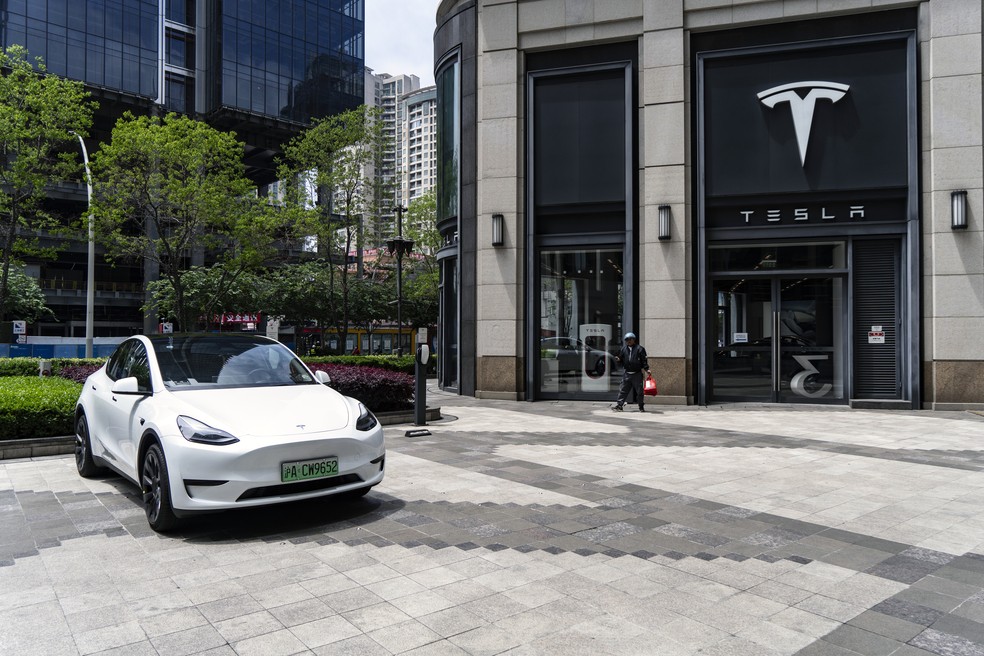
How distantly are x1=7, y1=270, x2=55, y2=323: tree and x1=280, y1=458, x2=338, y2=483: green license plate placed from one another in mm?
40182

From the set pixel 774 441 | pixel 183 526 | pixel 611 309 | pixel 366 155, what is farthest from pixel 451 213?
pixel 183 526

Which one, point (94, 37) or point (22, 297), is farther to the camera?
point (94, 37)

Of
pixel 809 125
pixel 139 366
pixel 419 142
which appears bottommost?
pixel 139 366

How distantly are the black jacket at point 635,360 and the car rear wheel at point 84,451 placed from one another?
9695 millimetres

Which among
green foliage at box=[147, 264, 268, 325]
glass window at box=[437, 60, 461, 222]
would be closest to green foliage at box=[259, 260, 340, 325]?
green foliage at box=[147, 264, 268, 325]

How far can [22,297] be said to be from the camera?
4081 centimetres

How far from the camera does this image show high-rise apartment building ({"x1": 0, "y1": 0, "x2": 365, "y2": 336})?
50.9 meters

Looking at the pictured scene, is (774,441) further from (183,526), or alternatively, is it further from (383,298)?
(383,298)

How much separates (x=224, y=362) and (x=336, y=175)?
61.6 ft

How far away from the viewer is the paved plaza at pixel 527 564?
143 inches

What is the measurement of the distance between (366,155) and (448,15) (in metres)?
7.22

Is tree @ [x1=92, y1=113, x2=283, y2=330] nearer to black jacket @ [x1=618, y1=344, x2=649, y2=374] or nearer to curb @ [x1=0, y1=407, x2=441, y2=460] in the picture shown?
curb @ [x1=0, y1=407, x2=441, y2=460]

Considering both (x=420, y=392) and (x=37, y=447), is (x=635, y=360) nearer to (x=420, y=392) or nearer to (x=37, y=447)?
(x=420, y=392)

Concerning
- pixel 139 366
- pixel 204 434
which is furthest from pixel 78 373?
pixel 204 434
